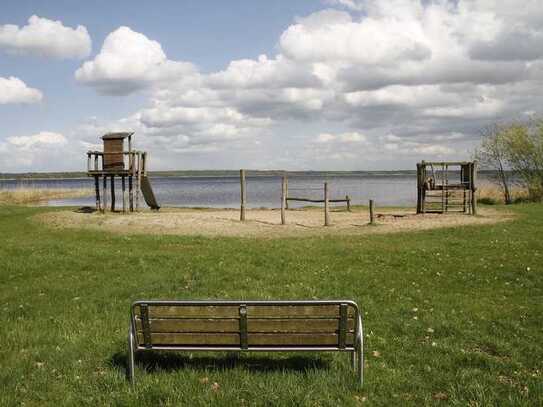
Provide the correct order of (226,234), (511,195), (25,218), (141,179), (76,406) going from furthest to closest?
(511,195) < (141,179) < (25,218) < (226,234) < (76,406)

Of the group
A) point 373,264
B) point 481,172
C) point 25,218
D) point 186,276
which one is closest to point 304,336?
point 186,276

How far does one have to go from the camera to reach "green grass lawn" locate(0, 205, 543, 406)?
5.25 meters

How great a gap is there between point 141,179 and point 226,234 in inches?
555

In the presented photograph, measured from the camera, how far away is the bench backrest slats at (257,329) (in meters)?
5.54

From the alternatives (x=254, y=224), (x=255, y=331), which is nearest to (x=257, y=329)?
(x=255, y=331)

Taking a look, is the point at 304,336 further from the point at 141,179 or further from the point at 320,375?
the point at 141,179

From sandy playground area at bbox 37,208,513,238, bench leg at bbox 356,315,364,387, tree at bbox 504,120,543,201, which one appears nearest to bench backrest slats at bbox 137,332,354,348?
bench leg at bbox 356,315,364,387

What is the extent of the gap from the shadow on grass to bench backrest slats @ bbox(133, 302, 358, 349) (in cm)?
41

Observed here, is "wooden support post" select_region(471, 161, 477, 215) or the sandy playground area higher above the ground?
"wooden support post" select_region(471, 161, 477, 215)

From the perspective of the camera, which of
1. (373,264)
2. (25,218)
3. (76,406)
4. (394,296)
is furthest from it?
(25,218)

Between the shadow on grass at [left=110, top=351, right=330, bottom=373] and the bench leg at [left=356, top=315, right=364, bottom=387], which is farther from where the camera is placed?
the shadow on grass at [left=110, top=351, right=330, bottom=373]

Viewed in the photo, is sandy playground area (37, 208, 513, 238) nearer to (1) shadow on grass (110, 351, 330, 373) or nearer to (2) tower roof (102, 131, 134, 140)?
(2) tower roof (102, 131, 134, 140)

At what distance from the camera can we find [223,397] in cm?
505

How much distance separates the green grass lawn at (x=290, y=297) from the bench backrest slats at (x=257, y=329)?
0.37 m
